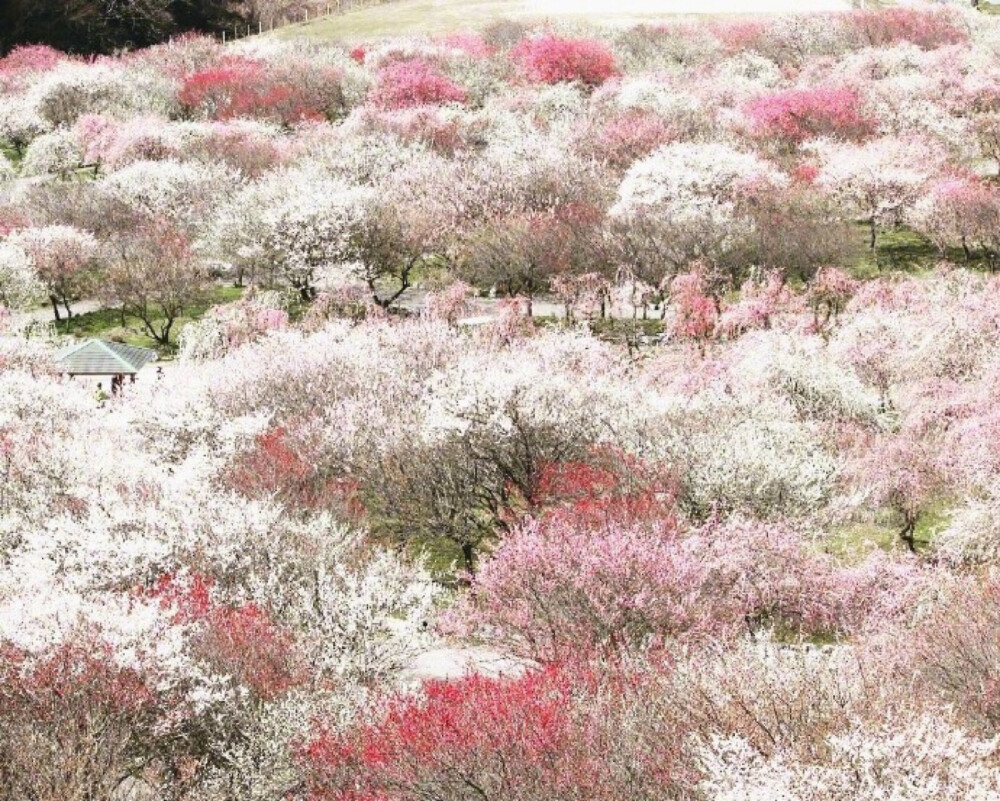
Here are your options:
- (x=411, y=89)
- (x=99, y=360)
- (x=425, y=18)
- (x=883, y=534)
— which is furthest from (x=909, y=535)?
(x=425, y=18)

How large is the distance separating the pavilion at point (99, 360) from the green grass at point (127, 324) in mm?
7213

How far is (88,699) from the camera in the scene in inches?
633

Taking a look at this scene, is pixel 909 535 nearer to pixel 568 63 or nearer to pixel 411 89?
pixel 411 89

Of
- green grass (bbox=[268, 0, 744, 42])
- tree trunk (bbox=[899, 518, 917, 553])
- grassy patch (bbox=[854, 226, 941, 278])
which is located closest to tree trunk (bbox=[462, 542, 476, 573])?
tree trunk (bbox=[899, 518, 917, 553])

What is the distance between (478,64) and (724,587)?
68.5 metres

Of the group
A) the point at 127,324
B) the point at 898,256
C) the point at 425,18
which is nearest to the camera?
the point at 127,324

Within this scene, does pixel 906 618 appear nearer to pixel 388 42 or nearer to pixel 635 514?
pixel 635 514

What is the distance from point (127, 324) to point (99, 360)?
12.0m

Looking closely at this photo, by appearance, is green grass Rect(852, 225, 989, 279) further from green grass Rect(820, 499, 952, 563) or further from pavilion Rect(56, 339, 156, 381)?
pavilion Rect(56, 339, 156, 381)

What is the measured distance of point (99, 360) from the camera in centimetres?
4031

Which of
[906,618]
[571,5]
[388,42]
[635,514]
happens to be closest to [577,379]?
[635,514]

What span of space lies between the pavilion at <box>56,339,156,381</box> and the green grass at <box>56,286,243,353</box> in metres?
7.21

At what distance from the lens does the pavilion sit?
3988 centimetres

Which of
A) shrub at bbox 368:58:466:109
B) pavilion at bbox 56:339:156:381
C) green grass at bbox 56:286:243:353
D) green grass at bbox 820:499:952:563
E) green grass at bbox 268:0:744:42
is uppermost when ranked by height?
green grass at bbox 268:0:744:42
